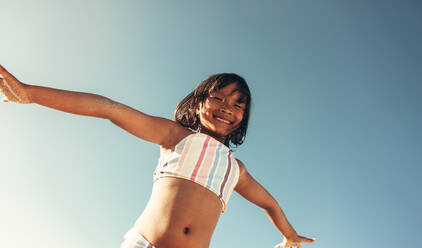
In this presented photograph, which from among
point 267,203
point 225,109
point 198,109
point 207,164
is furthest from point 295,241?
point 198,109

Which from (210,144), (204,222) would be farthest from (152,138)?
(204,222)

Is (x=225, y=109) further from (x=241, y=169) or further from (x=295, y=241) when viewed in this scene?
(x=295, y=241)

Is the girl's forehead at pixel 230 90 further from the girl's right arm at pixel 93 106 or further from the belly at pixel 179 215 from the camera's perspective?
the belly at pixel 179 215

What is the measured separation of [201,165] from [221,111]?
0.67m

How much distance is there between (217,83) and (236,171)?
1011mm

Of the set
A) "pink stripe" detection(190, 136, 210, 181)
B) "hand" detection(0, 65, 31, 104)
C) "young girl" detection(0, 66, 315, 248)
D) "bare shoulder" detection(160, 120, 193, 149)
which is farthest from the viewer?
"bare shoulder" detection(160, 120, 193, 149)

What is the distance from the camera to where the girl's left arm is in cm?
330

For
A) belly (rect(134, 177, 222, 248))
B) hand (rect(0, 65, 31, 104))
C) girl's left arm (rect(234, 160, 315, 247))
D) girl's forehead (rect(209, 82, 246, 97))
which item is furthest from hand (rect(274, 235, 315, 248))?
hand (rect(0, 65, 31, 104))

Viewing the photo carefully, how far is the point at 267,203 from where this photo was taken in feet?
11.2

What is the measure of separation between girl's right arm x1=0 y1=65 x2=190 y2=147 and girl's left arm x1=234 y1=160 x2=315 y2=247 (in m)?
1.07

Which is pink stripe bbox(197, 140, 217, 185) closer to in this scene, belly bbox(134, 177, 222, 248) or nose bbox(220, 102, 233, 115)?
belly bbox(134, 177, 222, 248)

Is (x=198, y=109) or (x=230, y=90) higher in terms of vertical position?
(x=230, y=90)

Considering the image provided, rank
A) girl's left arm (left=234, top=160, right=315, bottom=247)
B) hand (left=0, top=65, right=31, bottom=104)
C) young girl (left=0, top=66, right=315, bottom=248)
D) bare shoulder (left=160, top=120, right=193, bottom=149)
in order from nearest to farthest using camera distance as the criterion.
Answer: hand (left=0, top=65, right=31, bottom=104), young girl (left=0, top=66, right=315, bottom=248), bare shoulder (left=160, top=120, right=193, bottom=149), girl's left arm (left=234, top=160, right=315, bottom=247)

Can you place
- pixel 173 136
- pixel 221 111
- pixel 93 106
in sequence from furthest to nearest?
1. pixel 221 111
2. pixel 173 136
3. pixel 93 106
